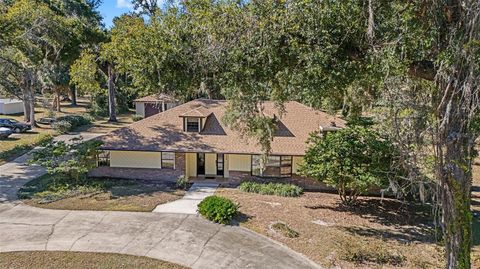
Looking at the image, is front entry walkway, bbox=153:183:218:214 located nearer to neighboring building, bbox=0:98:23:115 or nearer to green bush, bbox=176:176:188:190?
green bush, bbox=176:176:188:190

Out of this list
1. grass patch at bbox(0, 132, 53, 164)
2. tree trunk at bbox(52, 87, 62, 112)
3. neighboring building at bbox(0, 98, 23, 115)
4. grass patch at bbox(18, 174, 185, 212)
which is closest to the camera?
grass patch at bbox(18, 174, 185, 212)

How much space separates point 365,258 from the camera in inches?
508

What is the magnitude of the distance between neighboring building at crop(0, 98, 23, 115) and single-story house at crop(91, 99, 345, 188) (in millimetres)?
26635

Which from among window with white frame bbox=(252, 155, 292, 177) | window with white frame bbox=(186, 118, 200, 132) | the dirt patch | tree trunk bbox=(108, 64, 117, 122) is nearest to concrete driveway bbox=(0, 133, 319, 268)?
the dirt patch

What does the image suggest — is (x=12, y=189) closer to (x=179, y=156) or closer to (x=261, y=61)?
(x=179, y=156)

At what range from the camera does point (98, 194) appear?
19.1 metres

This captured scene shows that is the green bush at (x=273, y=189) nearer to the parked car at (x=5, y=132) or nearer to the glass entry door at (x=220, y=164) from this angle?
the glass entry door at (x=220, y=164)

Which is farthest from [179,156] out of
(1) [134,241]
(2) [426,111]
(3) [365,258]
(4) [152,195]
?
(2) [426,111]

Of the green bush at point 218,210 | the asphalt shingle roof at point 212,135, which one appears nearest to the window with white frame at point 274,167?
the asphalt shingle roof at point 212,135

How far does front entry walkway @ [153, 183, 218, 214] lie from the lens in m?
17.0

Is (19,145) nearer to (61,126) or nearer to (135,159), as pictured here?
(61,126)

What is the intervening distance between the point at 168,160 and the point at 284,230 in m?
9.23

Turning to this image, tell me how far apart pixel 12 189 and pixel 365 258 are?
17100 mm

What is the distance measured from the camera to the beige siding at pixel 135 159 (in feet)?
71.4
